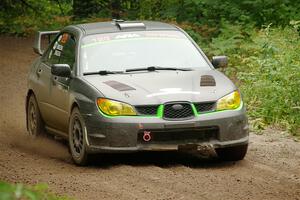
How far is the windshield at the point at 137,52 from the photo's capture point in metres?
8.77

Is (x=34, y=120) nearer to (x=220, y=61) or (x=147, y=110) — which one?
(x=220, y=61)

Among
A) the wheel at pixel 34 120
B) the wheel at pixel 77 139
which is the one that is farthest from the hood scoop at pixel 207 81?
the wheel at pixel 34 120

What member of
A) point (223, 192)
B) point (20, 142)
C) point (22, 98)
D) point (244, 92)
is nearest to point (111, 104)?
point (223, 192)

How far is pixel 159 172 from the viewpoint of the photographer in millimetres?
7328

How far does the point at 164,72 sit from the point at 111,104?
112 centimetres

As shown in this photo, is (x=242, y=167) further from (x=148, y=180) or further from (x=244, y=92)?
(x=244, y=92)

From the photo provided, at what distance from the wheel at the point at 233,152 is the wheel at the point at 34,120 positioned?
277 cm

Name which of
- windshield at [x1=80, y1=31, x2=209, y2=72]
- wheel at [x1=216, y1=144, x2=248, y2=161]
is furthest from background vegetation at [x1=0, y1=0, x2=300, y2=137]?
wheel at [x1=216, y1=144, x2=248, y2=161]

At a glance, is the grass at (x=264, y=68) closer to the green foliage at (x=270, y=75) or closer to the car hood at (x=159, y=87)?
the green foliage at (x=270, y=75)

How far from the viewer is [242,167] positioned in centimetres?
801

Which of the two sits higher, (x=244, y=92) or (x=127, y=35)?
(x=127, y=35)

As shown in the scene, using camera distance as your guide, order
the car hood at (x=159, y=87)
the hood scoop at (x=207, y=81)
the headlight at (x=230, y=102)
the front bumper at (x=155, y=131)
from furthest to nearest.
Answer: the hood scoop at (x=207, y=81)
the headlight at (x=230, y=102)
the car hood at (x=159, y=87)
the front bumper at (x=155, y=131)

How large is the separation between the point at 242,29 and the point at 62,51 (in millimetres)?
9755

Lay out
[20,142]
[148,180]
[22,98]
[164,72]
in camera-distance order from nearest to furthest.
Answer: [148,180]
[164,72]
[20,142]
[22,98]
